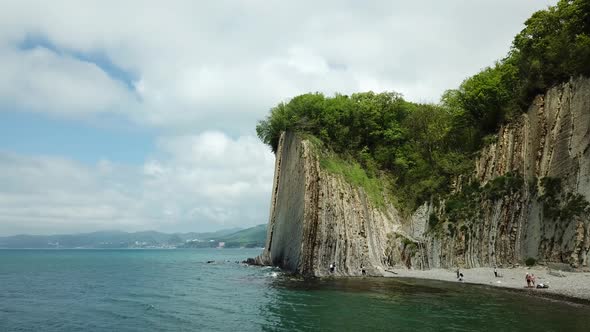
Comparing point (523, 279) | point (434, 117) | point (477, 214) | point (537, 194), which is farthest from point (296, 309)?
point (434, 117)

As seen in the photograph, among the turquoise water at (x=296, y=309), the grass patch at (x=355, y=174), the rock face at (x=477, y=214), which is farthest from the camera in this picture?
the grass patch at (x=355, y=174)

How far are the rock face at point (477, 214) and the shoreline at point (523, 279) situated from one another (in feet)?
4.83

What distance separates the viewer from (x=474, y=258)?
47406mm

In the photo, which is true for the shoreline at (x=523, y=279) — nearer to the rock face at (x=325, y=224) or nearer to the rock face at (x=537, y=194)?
the rock face at (x=537, y=194)

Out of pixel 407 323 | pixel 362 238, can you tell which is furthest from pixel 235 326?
pixel 362 238

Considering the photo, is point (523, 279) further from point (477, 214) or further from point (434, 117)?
point (434, 117)

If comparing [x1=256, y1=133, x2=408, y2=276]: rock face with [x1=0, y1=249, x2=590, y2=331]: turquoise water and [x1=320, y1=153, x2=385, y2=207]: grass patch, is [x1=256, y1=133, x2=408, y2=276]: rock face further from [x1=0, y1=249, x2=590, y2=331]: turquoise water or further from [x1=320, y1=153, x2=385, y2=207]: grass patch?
[x1=0, y1=249, x2=590, y2=331]: turquoise water

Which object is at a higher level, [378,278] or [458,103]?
A: [458,103]

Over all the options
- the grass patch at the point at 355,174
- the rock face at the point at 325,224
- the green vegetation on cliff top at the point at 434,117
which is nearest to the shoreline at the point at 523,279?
the rock face at the point at 325,224

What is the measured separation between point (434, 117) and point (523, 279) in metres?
31.6

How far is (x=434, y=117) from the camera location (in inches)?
2566

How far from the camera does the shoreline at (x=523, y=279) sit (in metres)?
32.3

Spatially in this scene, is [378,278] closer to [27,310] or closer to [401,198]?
[401,198]

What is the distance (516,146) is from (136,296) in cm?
4312
